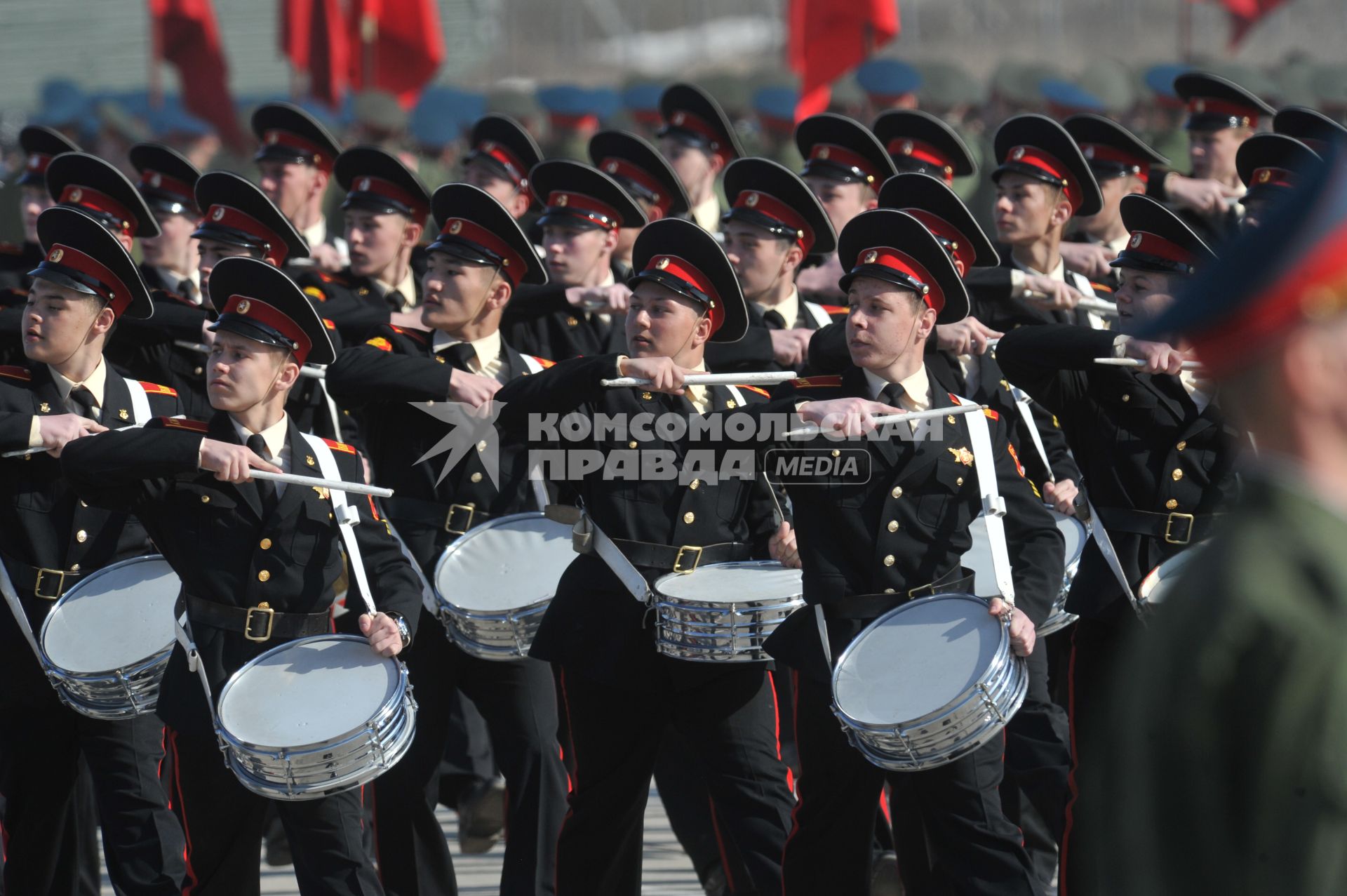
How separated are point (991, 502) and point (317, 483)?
6.14 feet

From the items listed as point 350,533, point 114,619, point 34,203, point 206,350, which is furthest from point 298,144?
point 350,533

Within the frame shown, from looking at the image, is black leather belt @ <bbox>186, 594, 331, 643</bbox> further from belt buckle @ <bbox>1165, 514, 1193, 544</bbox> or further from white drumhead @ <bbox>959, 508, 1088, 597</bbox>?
belt buckle @ <bbox>1165, 514, 1193, 544</bbox>

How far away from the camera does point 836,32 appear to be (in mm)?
13430

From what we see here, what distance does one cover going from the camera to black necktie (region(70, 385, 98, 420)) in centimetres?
609

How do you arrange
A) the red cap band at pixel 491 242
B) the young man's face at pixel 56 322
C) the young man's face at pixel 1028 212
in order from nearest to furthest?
the young man's face at pixel 56 322 → the red cap band at pixel 491 242 → the young man's face at pixel 1028 212

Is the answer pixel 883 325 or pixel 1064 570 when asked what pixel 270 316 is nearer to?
pixel 883 325

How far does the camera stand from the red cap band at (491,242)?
6629 millimetres

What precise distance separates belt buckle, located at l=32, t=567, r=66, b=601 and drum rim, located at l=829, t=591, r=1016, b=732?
8.29 feet

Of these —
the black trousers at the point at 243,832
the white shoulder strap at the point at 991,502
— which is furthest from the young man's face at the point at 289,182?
the white shoulder strap at the point at 991,502

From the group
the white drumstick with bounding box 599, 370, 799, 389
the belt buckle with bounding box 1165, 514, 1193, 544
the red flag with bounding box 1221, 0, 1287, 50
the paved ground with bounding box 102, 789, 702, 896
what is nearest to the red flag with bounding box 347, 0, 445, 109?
the red flag with bounding box 1221, 0, 1287, 50

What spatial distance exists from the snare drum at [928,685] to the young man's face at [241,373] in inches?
72.7

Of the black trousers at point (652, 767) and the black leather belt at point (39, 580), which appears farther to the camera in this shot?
the black leather belt at point (39, 580)

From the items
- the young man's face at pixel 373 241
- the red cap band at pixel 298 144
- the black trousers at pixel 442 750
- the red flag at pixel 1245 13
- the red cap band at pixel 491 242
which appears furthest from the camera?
the red flag at pixel 1245 13

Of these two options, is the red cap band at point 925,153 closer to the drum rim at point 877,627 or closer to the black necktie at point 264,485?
the drum rim at point 877,627
